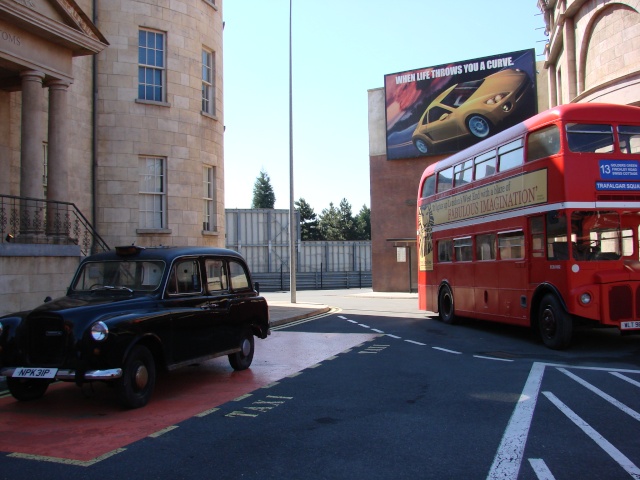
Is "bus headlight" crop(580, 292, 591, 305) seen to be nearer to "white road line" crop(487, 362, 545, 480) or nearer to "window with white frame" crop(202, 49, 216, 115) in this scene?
"white road line" crop(487, 362, 545, 480)

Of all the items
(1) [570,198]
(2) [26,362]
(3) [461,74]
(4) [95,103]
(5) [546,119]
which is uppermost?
(3) [461,74]

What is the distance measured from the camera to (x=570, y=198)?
10633 millimetres

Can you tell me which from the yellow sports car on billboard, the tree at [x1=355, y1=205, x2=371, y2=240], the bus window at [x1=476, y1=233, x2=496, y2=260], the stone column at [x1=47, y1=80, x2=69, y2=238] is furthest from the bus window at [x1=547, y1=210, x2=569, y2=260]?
the tree at [x1=355, y1=205, x2=371, y2=240]

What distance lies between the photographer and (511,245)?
41.5 feet

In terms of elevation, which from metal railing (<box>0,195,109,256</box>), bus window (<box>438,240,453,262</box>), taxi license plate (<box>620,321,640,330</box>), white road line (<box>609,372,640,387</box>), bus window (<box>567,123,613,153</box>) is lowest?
white road line (<box>609,372,640,387</box>)

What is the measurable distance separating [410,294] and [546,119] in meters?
21.3

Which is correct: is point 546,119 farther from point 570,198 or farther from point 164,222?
point 164,222

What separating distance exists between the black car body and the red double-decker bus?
5.83 m

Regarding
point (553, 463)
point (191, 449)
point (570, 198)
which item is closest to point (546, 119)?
point (570, 198)

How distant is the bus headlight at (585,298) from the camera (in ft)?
34.5

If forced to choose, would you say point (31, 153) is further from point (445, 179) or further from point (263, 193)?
point (263, 193)

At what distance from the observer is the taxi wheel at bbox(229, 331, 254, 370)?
8977 mm

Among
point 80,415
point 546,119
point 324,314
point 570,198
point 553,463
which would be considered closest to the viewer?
point 553,463

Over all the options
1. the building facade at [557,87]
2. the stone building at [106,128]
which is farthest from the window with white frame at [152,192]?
the building facade at [557,87]
